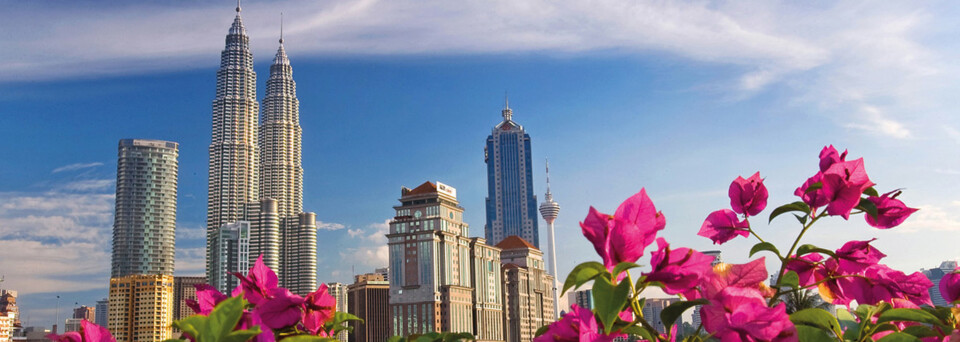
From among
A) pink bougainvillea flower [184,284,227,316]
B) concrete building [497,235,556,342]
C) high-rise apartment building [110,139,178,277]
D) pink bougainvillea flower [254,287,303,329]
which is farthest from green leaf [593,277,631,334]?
high-rise apartment building [110,139,178,277]

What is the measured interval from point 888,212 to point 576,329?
32.0 inches

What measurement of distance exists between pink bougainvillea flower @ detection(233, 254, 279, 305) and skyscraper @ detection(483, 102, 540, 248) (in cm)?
16975

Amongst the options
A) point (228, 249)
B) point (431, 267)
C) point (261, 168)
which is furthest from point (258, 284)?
point (261, 168)

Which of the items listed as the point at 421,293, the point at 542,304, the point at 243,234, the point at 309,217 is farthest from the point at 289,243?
the point at 421,293

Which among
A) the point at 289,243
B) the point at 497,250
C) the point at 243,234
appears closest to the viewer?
the point at 497,250

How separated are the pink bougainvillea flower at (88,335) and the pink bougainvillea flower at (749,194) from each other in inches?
50.5

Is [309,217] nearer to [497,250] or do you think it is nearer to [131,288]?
[131,288]

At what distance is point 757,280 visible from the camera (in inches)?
50.1

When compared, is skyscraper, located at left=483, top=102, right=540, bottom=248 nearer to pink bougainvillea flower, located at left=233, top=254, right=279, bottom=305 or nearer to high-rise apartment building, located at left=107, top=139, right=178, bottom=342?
high-rise apartment building, located at left=107, top=139, right=178, bottom=342

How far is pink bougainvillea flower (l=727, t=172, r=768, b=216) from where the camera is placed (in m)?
1.67

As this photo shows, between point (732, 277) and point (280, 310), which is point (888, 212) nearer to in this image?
point (732, 277)

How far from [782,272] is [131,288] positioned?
374 feet

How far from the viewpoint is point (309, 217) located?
16400cm

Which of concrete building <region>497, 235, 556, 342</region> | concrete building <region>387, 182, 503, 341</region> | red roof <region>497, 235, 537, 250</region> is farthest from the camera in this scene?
red roof <region>497, 235, 537, 250</region>
